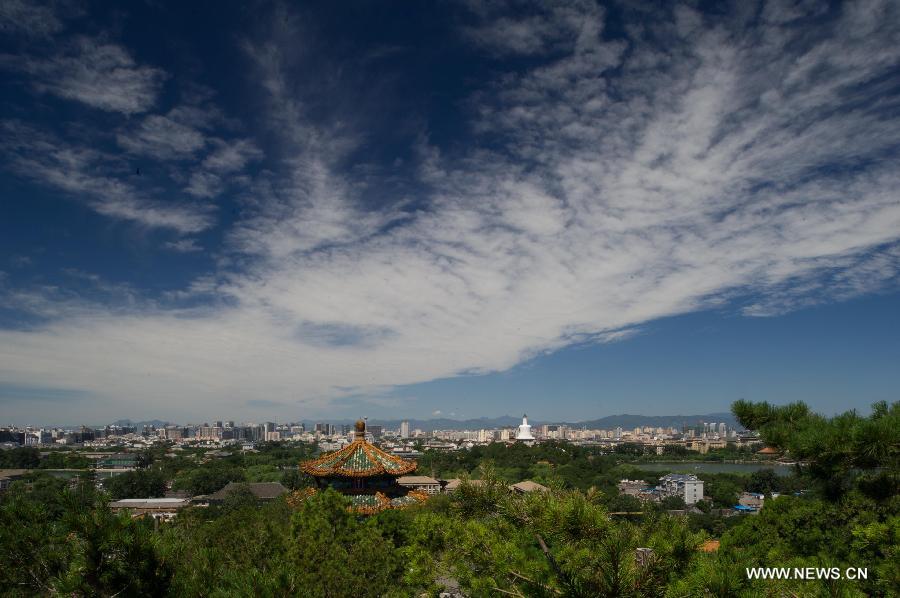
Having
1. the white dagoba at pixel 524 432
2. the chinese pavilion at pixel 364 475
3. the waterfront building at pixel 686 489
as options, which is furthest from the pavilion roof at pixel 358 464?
the white dagoba at pixel 524 432

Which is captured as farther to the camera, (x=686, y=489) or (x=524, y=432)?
(x=524, y=432)

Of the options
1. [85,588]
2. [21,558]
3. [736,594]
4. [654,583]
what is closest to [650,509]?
[654,583]

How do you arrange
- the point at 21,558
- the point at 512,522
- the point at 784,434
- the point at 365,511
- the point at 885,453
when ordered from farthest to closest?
the point at 365,511 → the point at 784,434 → the point at 885,453 → the point at 512,522 → the point at 21,558

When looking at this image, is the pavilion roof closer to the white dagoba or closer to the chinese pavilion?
the chinese pavilion

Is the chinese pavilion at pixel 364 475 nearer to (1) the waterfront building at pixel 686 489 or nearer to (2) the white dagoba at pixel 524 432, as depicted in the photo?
(1) the waterfront building at pixel 686 489

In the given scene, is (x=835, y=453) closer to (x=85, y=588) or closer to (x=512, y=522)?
(x=512, y=522)

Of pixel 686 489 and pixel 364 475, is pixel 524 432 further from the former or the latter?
pixel 364 475

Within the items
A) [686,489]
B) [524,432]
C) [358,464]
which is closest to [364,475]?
Answer: [358,464]

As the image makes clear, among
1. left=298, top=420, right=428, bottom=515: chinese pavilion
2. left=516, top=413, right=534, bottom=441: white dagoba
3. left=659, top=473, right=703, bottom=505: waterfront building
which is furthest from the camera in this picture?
left=516, top=413, right=534, bottom=441: white dagoba

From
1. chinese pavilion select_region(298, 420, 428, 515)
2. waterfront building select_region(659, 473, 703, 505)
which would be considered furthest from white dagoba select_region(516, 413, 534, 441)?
chinese pavilion select_region(298, 420, 428, 515)
